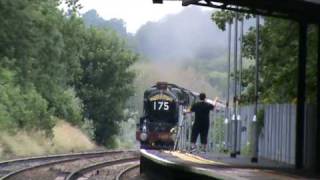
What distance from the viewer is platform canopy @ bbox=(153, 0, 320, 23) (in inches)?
479

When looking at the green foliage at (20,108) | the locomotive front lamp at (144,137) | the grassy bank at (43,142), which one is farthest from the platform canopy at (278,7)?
the green foliage at (20,108)

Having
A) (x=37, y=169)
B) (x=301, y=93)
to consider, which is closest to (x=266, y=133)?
(x=301, y=93)

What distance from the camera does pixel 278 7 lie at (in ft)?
42.6

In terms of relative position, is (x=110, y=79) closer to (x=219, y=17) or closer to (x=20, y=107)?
(x=20, y=107)

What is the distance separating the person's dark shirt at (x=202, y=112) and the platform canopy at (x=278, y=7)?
13.3 ft

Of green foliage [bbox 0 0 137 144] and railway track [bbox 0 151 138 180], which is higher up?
green foliage [bbox 0 0 137 144]

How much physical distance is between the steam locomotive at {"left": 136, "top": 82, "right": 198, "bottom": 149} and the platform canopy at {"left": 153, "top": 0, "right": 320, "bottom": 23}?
2034 cm

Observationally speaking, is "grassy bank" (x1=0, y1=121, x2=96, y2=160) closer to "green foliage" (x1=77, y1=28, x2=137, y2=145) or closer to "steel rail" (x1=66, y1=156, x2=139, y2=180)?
"steel rail" (x1=66, y1=156, x2=139, y2=180)

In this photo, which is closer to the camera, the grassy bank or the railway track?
the railway track

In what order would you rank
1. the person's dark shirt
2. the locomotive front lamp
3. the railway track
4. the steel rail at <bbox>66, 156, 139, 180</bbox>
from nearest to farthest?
the person's dark shirt < the railway track < the steel rail at <bbox>66, 156, 139, 180</bbox> < the locomotive front lamp

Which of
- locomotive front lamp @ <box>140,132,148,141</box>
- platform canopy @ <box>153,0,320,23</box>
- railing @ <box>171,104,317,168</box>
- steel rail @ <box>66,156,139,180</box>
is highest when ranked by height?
platform canopy @ <box>153,0,320,23</box>

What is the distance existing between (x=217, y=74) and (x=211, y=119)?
35.0 metres

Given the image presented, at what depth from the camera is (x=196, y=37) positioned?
3525cm

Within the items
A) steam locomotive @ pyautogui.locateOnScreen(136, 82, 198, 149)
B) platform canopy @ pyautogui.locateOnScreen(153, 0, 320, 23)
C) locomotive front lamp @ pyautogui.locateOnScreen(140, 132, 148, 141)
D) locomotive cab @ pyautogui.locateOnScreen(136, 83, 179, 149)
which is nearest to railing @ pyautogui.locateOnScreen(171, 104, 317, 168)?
platform canopy @ pyautogui.locateOnScreen(153, 0, 320, 23)
